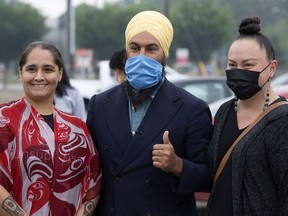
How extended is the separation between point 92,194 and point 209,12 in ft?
169

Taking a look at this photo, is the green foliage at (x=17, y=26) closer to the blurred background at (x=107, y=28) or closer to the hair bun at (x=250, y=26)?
the blurred background at (x=107, y=28)

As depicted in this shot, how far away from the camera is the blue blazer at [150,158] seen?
3.42 m

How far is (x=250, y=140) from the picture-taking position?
3139mm

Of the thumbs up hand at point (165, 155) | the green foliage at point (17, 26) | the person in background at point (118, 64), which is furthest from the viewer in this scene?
the green foliage at point (17, 26)

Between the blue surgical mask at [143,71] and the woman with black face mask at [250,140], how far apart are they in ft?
1.26

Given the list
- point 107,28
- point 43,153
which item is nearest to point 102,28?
point 107,28

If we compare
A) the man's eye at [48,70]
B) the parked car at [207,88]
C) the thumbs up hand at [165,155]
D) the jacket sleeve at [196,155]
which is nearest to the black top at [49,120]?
the man's eye at [48,70]

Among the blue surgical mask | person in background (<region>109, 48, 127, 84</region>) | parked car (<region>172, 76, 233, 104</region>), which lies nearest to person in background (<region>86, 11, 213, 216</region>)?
the blue surgical mask

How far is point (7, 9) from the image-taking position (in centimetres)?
5247

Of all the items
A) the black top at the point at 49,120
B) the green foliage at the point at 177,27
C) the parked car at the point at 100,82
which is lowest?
the parked car at the point at 100,82

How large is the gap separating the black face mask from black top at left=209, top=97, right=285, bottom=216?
124mm

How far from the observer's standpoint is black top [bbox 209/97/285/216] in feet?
10.5

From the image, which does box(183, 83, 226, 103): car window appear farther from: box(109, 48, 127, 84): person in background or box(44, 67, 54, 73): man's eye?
box(44, 67, 54, 73): man's eye

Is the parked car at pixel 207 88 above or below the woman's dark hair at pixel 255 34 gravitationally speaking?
below
